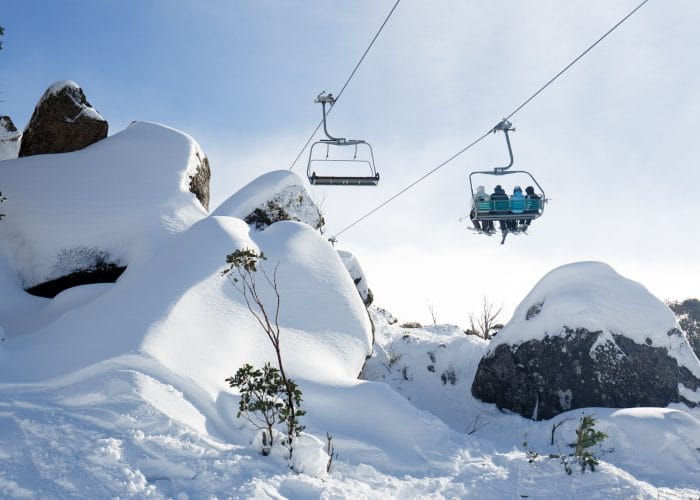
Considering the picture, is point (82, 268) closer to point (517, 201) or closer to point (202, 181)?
point (202, 181)

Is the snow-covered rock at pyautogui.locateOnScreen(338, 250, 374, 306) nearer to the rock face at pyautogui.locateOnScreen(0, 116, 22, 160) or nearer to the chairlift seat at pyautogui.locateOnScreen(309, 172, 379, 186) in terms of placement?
the chairlift seat at pyautogui.locateOnScreen(309, 172, 379, 186)

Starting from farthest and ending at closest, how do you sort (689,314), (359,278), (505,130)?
(689,314), (359,278), (505,130)

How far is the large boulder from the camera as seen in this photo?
870 cm

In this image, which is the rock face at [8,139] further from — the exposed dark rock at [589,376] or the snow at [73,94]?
the exposed dark rock at [589,376]

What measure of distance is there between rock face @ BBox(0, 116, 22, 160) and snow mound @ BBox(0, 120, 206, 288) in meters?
6.92

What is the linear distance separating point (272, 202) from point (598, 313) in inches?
275

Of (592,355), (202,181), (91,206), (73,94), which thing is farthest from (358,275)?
(73,94)

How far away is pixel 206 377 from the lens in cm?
516

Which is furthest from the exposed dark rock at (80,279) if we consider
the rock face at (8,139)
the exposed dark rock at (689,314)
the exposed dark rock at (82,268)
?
the exposed dark rock at (689,314)

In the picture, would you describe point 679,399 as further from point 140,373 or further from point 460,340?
point 140,373

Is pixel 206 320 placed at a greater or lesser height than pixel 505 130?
lesser

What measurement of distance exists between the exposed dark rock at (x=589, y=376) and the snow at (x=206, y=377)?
0.42 meters

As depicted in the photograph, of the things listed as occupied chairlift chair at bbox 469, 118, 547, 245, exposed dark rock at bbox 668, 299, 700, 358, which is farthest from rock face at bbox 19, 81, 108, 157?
exposed dark rock at bbox 668, 299, 700, 358

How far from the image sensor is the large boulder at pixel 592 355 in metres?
8.70
